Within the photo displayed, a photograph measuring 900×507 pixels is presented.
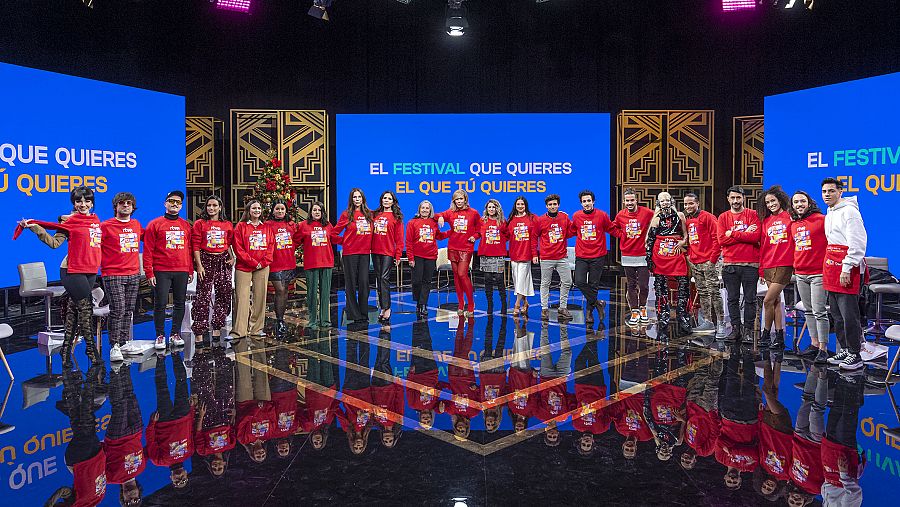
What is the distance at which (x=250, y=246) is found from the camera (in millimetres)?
6039

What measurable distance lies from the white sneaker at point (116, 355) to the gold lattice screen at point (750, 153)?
9.91 meters

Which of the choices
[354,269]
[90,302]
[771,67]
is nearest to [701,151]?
[771,67]

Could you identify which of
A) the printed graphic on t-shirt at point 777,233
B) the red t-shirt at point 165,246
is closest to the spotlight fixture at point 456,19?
the red t-shirt at point 165,246

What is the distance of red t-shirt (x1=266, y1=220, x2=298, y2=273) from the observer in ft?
21.0

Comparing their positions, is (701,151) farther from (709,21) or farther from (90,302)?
(90,302)

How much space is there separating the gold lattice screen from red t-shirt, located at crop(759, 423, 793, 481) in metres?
8.16

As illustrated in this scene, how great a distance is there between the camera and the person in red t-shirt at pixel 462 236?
741 centimetres

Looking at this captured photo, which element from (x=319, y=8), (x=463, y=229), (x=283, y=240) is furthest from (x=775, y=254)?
(x=319, y=8)

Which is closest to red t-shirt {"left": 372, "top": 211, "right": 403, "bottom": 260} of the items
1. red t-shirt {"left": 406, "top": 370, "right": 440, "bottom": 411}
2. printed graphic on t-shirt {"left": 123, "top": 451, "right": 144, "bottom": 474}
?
red t-shirt {"left": 406, "top": 370, "right": 440, "bottom": 411}

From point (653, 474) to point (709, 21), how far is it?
1003 cm

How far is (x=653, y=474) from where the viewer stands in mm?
3078

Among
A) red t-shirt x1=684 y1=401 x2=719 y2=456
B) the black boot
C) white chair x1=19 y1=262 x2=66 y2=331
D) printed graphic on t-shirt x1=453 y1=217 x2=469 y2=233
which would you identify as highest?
printed graphic on t-shirt x1=453 y1=217 x2=469 y2=233

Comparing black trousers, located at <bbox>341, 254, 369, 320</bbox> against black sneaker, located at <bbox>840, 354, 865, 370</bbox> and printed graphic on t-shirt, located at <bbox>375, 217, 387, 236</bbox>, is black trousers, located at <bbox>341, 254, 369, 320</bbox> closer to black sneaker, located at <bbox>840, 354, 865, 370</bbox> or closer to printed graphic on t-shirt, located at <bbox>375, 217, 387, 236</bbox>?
printed graphic on t-shirt, located at <bbox>375, 217, 387, 236</bbox>

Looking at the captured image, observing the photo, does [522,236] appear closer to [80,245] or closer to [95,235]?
[95,235]
